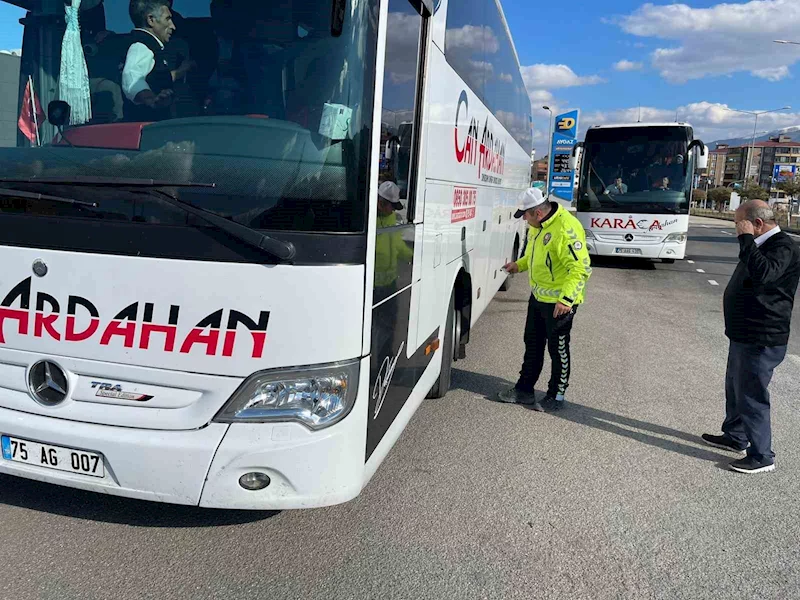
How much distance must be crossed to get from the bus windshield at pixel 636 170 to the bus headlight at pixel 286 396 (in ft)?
43.4

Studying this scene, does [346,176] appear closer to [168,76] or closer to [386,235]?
[386,235]

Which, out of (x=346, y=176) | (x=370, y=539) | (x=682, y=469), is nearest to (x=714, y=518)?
(x=682, y=469)

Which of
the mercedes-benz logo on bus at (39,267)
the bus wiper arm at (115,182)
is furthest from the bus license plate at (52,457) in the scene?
the bus wiper arm at (115,182)

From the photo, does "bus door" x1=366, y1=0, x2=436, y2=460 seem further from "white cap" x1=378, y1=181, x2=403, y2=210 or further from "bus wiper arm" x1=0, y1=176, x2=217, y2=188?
"bus wiper arm" x1=0, y1=176, x2=217, y2=188

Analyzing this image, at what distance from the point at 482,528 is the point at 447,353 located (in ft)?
6.51

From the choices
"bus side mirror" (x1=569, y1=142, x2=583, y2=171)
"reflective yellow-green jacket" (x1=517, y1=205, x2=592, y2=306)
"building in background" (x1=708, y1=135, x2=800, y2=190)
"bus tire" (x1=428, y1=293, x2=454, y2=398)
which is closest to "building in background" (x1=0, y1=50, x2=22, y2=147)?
"bus tire" (x1=428, y1=293, x2=454, y2=398)

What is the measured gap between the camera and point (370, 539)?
133 inches

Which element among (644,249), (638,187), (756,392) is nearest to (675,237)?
(644,249)

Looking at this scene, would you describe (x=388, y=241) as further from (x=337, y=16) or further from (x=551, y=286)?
(x=551, y=286)

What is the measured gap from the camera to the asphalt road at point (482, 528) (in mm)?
3004

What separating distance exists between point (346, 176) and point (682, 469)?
3.15m

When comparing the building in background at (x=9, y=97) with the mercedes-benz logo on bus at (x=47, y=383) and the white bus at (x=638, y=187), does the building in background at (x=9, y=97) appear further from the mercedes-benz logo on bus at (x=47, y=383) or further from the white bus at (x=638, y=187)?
the white bus at (x=638, y=187)

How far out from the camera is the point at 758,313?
168 inches

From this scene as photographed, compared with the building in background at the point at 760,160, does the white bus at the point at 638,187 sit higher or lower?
lower
